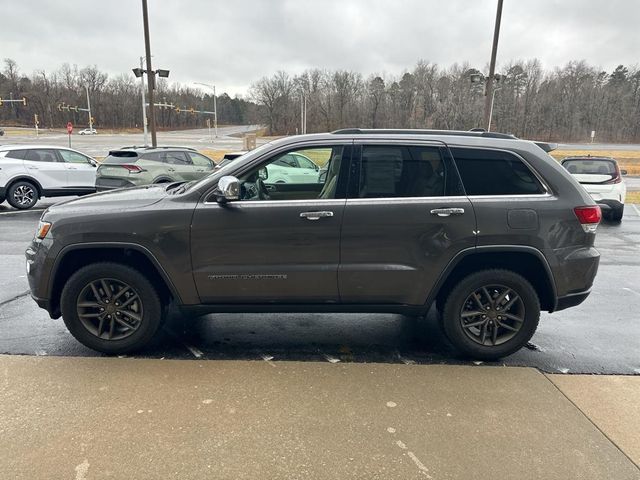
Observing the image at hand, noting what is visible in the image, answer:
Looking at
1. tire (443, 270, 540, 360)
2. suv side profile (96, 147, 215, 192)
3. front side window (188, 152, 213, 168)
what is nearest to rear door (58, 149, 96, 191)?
suv side profile (96, 147, 215, 192)

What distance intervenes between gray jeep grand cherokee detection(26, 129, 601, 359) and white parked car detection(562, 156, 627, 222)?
818cm

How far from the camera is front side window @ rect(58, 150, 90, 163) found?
12.3m

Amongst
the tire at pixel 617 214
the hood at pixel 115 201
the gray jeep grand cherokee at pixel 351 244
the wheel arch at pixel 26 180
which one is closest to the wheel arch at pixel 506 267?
the gray jeep grand cherokee at pixel 351 244

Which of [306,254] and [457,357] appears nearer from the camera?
[306,254]

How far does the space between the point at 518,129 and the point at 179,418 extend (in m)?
86.5

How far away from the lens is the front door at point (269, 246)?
11.0ft

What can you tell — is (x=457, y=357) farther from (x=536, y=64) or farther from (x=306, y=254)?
(x=536, y=64)

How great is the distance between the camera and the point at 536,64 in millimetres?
78688

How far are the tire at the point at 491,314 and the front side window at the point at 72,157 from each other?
12405 millimetres

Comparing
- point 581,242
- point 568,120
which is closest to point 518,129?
point 568,120

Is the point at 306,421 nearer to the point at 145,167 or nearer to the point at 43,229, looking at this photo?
the point at 43,229

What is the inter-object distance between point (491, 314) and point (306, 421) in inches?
70.1

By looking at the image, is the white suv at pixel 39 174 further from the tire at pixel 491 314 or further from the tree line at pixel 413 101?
the tree line at pixel 413 101

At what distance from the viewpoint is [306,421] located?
8.96 feet
